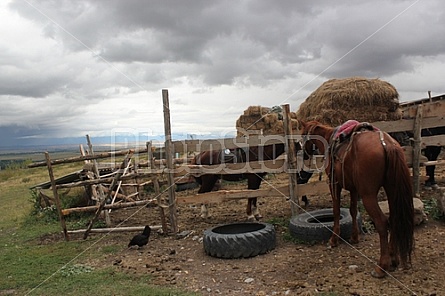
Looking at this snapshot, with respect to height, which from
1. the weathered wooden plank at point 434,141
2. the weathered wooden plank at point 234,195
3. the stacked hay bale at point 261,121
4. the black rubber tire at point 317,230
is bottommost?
the black rubber tire at point 317,230

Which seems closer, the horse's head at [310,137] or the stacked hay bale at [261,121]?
the horse's head at [310,137]

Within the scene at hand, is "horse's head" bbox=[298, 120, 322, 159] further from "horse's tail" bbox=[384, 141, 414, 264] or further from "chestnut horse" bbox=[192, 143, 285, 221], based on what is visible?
"horse's tail" bbox=[384, 141, 414, 264]

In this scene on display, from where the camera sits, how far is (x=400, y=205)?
14.3ft

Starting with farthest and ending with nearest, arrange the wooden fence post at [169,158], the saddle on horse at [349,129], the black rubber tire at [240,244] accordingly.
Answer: the wooden fence post at [169,158]
the black rubber tire at [240,244]
the saddle on horse at [349,129]

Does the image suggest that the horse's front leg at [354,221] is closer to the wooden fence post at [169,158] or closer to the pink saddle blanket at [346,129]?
the pink saddle blanket at [346,129]

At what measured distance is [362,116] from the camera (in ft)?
26.3

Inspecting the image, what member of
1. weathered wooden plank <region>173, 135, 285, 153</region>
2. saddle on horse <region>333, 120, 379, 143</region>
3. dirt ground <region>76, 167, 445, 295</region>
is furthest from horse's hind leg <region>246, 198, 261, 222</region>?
saddle on horse <region>333, 120, 379, 143</region>

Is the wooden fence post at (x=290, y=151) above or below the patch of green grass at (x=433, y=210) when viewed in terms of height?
above

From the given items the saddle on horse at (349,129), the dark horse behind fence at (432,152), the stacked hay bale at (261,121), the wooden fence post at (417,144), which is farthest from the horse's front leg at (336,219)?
the stacked hay bale at (261,121)

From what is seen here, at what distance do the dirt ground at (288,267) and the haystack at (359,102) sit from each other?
2.76 metres

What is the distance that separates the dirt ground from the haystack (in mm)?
2763

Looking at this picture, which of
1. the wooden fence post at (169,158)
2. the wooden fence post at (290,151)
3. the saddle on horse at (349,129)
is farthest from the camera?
the wooden fence post at (169,158)

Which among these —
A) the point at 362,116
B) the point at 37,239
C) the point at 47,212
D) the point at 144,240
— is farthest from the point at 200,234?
the point at 47,212

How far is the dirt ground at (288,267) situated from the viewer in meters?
4.12
